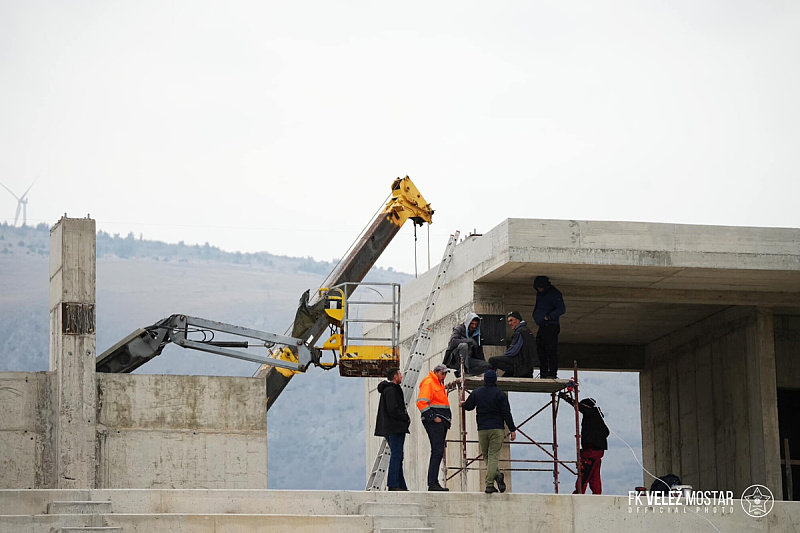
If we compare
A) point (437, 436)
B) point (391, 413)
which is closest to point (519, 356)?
point (437, 436)

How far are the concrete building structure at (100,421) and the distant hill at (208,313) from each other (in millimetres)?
122965

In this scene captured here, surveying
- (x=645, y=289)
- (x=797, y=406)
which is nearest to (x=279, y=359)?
(x=645, y=289)

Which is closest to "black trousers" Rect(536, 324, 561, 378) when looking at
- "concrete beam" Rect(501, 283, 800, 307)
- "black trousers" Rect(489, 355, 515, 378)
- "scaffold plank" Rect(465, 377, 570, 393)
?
"scaffold plank" Rect(465, 377, 570, 393)

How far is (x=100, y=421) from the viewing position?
1836 cm

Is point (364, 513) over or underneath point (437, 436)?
underneath

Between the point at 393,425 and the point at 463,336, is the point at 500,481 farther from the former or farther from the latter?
the point at 463,336

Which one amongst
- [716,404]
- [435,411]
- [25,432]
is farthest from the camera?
[716,404]

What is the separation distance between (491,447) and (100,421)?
5.99 metres

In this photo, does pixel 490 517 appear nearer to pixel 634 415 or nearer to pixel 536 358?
pixel 536 358

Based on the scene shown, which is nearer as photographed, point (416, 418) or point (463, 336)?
point (463, 336)

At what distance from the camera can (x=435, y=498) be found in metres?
15.4

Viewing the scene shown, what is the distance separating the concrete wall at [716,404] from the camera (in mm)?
23438

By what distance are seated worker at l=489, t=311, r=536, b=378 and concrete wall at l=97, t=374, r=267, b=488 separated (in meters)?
3.66

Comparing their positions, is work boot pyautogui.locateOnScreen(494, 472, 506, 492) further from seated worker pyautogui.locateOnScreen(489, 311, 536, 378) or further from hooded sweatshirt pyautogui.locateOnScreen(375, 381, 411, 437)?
seated worker pyautogui.locateOnScreen(489, 311, 536, 378)
